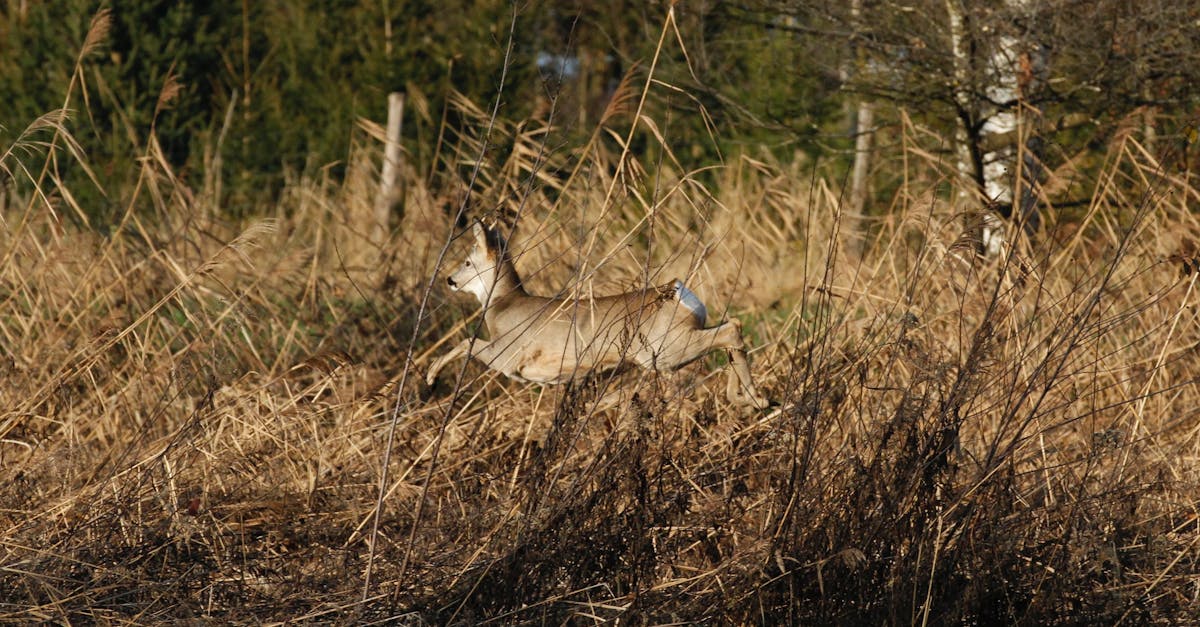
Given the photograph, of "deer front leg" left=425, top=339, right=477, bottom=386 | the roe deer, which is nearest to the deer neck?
the roe deer

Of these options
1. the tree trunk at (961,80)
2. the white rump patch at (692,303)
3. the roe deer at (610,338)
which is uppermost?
the white rump patch at (692,303)

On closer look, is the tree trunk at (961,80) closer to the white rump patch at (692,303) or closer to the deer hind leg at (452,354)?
the white rump patch at (692,303)

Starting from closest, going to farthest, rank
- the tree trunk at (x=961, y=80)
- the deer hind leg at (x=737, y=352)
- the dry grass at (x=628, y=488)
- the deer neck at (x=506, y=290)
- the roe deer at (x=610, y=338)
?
1. the dry grass at (x=628, y=488)
2. the roe deer at (x=610, y=338)
3. the deer hind leg at (x=737, y=352)
4. the deer neck at (x=506, y=290)
5. the tree trunk at (x=961, y=80)

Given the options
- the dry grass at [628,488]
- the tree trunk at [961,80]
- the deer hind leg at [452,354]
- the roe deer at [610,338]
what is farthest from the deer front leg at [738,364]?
the tree trunk at [961,80]

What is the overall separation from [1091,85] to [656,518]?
4874 mm

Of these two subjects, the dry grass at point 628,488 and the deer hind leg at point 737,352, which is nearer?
the dry grass at point 628,488

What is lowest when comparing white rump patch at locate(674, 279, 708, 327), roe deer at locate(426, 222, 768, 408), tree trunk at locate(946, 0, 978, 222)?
tree trunk at locate(946, 0, 978, 222)

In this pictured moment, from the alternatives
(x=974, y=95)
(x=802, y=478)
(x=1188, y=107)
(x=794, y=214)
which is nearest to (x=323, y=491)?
(x=802, y=478)

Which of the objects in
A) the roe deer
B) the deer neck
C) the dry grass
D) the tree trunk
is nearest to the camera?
the dry grass

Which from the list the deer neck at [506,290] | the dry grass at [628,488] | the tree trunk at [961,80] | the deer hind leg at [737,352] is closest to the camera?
the dry grass at [628,488]

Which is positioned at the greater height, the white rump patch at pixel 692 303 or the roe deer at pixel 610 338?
the white rump patch at pixel 692 303

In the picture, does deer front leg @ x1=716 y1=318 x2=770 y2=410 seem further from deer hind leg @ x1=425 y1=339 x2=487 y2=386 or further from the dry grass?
deer hind leg @ x1=425 y1=339 x2=487 y2=386

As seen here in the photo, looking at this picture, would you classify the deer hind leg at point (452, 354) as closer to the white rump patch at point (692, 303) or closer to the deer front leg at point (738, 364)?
the white rump patch at point (692, 303)

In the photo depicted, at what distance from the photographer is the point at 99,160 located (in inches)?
541
